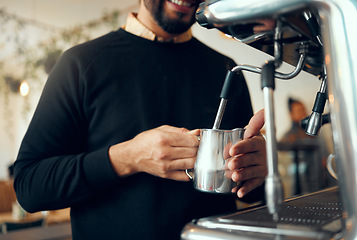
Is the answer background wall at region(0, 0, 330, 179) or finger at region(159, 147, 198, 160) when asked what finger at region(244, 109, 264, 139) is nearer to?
finger at region(159, 147, 198, 160)

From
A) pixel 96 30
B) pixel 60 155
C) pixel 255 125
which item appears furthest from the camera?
pixel 96 30

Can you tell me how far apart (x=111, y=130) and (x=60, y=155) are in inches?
4.9

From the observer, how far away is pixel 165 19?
2.84ft

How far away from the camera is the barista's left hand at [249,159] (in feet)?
1.75

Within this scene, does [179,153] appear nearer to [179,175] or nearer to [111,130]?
[179,175]

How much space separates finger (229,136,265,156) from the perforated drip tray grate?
0.09 metres

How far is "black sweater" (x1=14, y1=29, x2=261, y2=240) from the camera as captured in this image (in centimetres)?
73

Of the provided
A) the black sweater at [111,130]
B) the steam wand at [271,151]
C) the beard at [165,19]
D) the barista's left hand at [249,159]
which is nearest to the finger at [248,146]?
the barista's left hand at [249,159]

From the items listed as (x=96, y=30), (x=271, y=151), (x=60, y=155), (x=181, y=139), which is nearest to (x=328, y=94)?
(x=271, y=151)

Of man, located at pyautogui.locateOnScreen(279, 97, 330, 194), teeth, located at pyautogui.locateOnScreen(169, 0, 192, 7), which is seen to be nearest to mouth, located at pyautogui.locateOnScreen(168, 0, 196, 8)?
teeth, located at pyautogui.locateOnScreen(169, 0, 192, 7)

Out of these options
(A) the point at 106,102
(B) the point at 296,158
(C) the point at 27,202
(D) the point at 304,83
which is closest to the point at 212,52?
(A) the point at 106,102

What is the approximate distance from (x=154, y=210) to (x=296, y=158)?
8.42 feet

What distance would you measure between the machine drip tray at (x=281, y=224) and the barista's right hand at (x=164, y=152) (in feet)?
0.43

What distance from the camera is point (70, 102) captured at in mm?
792
